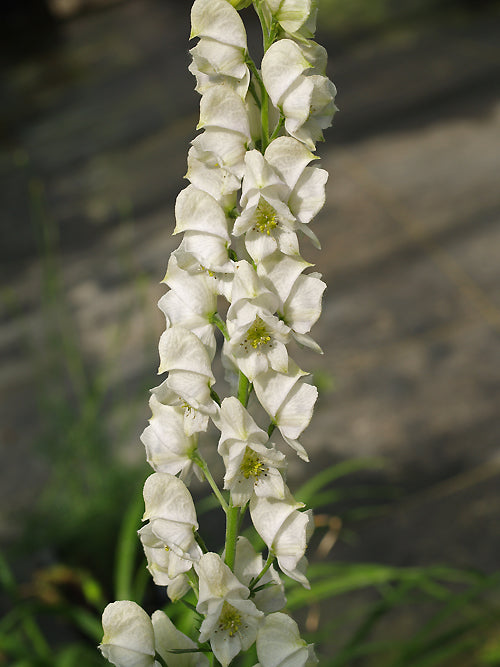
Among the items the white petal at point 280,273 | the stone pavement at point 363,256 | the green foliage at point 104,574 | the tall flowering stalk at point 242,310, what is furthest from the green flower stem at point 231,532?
the stone pavement at point 363,256

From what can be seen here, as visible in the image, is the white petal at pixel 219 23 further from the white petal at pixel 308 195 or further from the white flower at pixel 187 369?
the white flower at pixel 187 369

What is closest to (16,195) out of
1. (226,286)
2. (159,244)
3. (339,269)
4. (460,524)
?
(159,244)

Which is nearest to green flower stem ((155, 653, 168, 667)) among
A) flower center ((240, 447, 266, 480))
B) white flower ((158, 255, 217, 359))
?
flower center ((240, 447, 266, 480))

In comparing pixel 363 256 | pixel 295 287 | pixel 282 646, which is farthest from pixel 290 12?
pixel 363 256

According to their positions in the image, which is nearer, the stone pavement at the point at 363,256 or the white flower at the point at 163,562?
the white flower at the point at 163,562

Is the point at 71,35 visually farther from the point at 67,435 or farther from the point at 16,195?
the point at 67,435

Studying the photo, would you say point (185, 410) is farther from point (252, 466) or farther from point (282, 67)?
point (282, 67)
